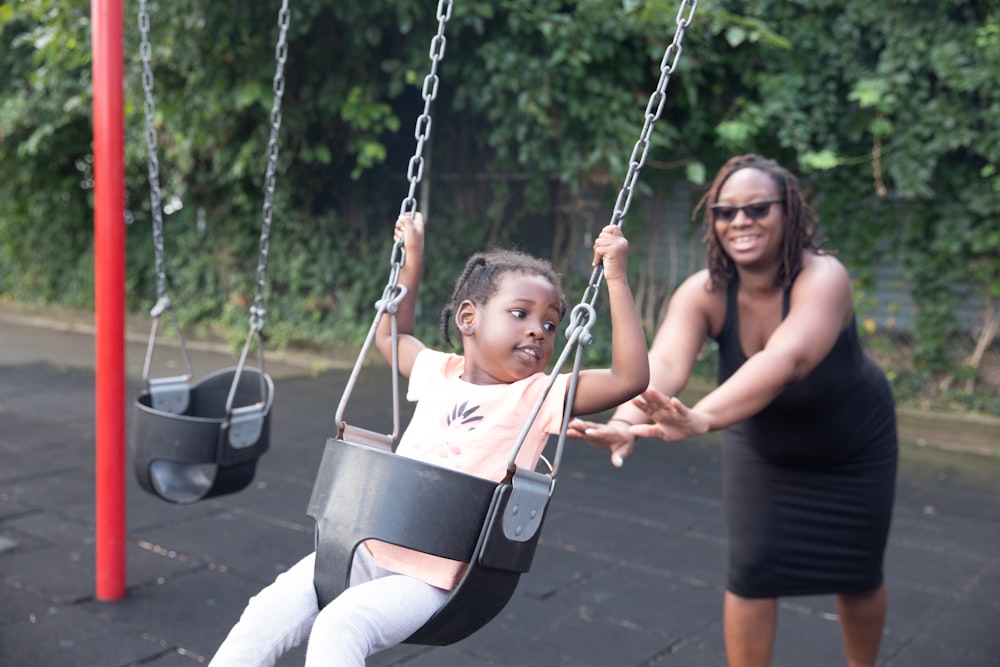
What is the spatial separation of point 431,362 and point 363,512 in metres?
0.43

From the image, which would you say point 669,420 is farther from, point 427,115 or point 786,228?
point 427,115

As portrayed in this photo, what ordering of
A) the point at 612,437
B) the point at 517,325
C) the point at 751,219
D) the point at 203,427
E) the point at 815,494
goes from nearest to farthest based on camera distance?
the point at 517,325 → the point at 612,437 → the point at 751,219 → the point at 815,494 → the point at 203,427

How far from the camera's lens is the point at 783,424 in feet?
8.36

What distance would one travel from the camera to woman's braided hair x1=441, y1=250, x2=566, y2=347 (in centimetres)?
191

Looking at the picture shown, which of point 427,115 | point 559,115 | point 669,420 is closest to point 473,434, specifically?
point 669,420

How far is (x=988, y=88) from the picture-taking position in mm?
6230

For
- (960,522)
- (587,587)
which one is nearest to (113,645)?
(587,587)

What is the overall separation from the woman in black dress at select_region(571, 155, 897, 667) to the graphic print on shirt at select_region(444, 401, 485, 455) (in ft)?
2.14

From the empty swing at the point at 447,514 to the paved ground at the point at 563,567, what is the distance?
1.40 m

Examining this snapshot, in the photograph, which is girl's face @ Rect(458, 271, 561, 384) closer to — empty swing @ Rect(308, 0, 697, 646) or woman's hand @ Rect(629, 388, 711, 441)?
empty swing @ Rect(308, 0, 697, 646)

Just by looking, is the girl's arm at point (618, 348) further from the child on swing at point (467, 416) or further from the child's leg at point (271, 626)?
the child's leg at point (271, 626)

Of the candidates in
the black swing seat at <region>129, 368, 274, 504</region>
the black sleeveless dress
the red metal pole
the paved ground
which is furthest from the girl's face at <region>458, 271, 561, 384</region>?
the red metal pole

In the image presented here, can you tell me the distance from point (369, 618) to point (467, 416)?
0.41m

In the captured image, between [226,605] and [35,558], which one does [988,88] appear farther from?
[35,558]
